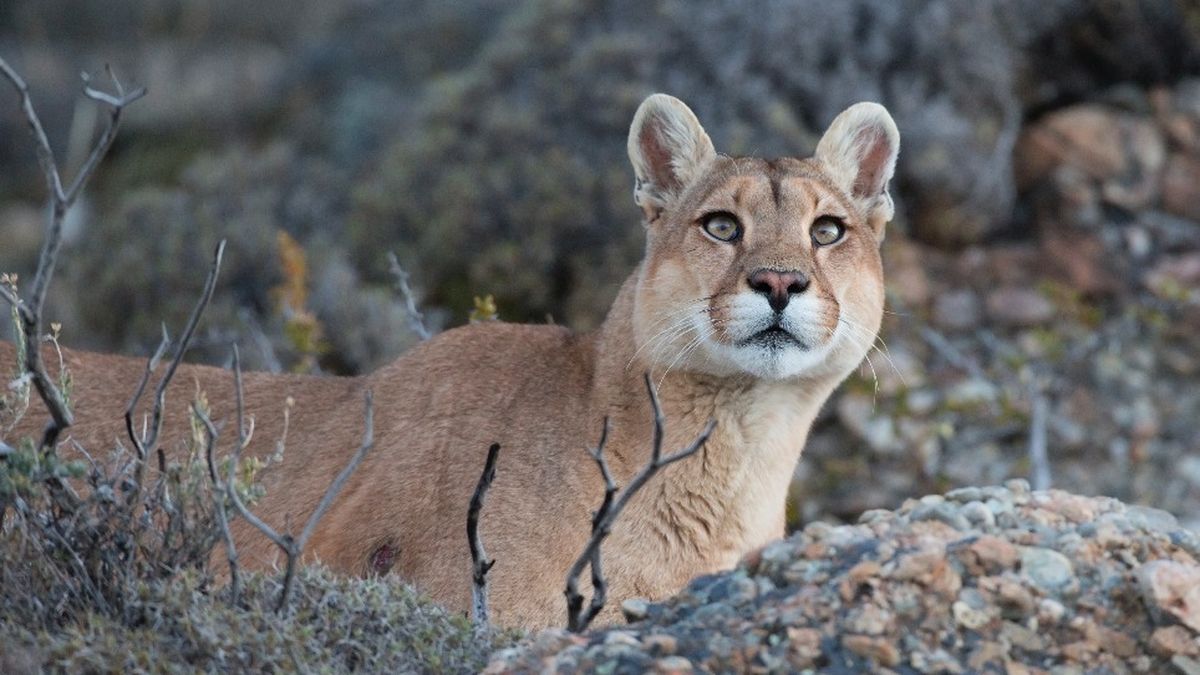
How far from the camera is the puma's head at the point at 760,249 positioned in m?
5.59

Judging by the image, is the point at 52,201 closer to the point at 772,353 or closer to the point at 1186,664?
the point at 772,353

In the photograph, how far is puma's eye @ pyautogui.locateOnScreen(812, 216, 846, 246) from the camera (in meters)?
6.05

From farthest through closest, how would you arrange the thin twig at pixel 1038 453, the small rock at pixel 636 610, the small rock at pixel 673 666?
1. the thin twig at pixel 1038 453
2. the small rock at pixel 636 610
3. the small rock at pixel 673 666

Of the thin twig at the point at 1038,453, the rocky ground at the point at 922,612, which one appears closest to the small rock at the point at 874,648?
the rocky ground at the point at 922,612

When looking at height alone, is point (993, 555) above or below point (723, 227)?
below

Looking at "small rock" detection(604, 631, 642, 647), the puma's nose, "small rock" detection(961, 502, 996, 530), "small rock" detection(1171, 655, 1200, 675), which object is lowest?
"small rock" detection(1171, 655, 1200, 675)

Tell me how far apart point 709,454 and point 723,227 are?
882 mm

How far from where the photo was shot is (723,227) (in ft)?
19.7

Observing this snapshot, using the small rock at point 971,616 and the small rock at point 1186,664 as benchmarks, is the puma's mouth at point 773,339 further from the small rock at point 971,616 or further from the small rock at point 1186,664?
the small rock at point 1186,664

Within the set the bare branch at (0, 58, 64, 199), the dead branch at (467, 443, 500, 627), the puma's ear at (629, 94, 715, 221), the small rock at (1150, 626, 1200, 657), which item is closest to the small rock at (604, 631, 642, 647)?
the dead branch at (467, 443, 500, 627)

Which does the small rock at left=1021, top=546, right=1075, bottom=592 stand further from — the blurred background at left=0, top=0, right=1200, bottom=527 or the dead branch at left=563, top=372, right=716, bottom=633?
the blurred background at left=0, top=0, right=1200, bottom=527

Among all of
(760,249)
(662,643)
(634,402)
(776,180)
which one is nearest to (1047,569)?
(662,643)

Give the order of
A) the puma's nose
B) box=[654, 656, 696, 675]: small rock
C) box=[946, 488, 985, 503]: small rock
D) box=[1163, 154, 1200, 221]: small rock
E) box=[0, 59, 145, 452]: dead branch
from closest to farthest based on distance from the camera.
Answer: box=[654, 656, 696, 675]: small rock
box=[0, 59, 145, 452]: dead branch
box=[946, 488, 985, 503]: small rock
the puma's nose
box=[1163, 154, 1200, 221]: small rock

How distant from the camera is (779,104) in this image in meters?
12.6
